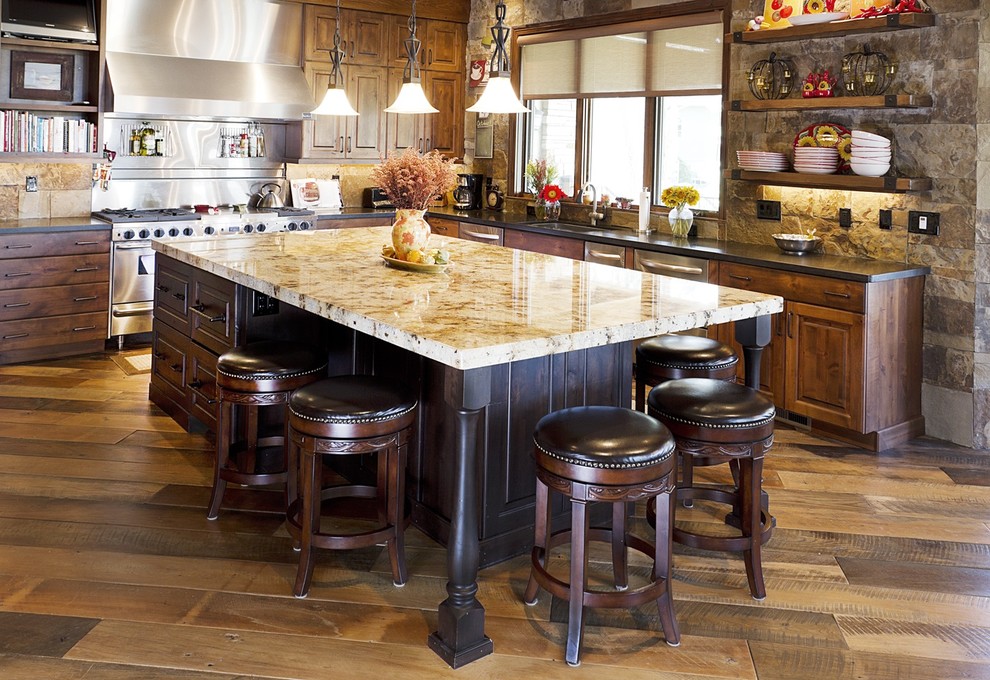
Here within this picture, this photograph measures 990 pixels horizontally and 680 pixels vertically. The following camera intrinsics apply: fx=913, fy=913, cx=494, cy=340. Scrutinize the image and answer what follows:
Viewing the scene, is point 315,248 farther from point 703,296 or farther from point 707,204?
point 707,204

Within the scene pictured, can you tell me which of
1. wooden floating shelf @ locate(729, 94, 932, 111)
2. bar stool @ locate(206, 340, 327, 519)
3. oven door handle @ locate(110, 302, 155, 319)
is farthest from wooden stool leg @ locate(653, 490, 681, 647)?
oven door handle @ locate(110, 302, 155, 319)

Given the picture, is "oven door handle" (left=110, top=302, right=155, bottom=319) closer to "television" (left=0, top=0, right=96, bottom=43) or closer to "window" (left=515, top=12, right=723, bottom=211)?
"television" (left=0, top=0, right=96, bottom=43)

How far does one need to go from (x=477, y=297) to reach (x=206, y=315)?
5.20 ft

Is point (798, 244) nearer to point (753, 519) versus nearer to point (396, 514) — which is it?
point (753, 519)

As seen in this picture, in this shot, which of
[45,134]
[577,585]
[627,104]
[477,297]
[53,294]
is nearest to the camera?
[577,585]

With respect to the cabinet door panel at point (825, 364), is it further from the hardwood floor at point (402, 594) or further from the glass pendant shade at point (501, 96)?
the glass pendant shade at point (501, 96)

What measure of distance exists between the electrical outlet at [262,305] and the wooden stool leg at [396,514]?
3.88 feet

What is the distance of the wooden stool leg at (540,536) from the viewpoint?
289 centimetres

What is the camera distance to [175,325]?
15.3 ft

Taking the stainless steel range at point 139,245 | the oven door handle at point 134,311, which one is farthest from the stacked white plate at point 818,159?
the oven door handle at point 134,311

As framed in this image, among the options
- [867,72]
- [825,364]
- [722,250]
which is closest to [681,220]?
[722,250]

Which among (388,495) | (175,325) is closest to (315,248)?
(175,325)

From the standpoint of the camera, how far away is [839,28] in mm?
4855

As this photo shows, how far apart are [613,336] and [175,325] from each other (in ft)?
9.03
